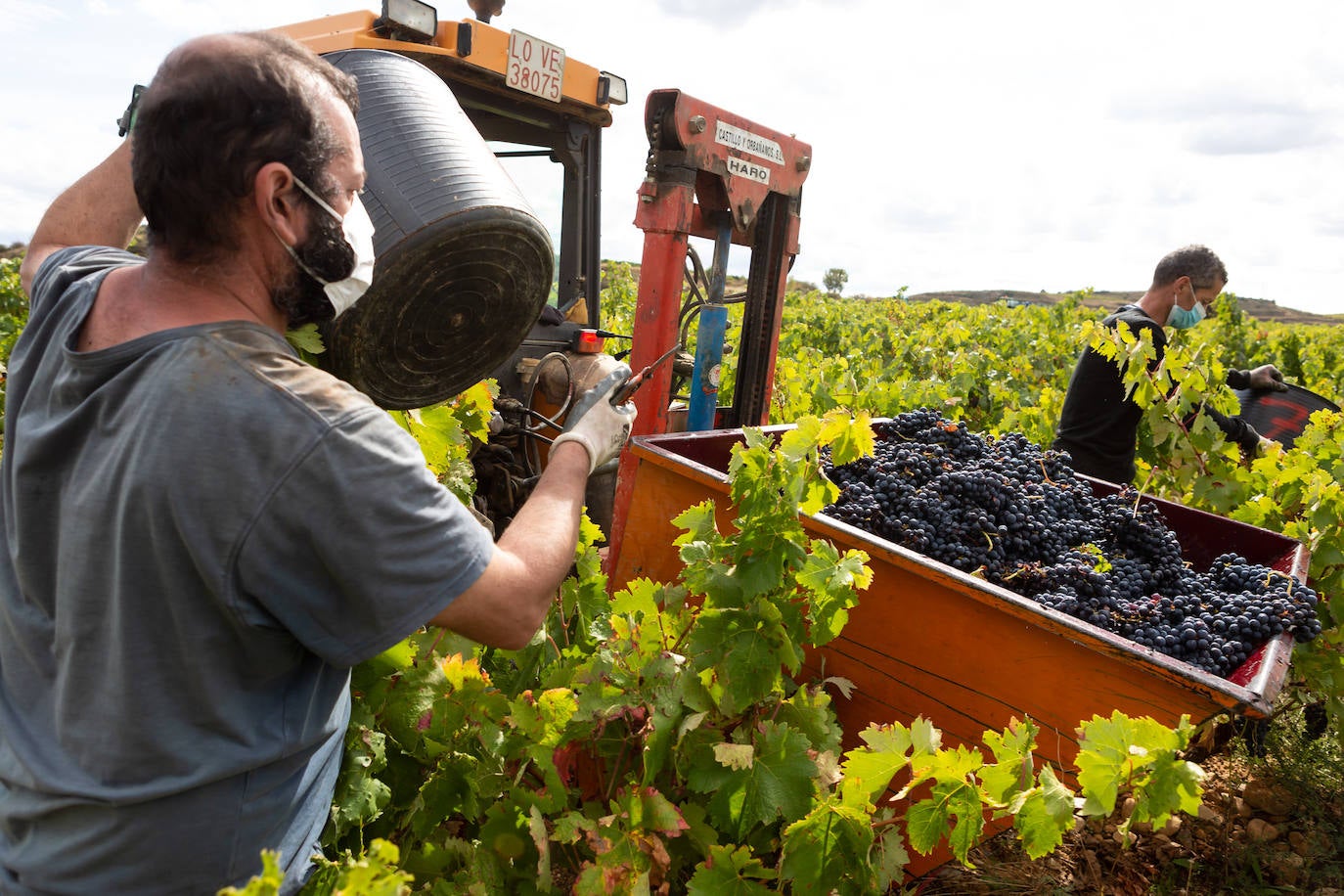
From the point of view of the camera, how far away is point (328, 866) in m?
1.38

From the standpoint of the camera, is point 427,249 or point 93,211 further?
point 427,249

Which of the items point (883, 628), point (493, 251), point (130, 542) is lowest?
point (883, 628)

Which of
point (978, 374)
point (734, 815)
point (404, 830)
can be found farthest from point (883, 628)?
point (978, 374)

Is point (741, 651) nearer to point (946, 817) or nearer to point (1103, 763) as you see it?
point (946, 817)

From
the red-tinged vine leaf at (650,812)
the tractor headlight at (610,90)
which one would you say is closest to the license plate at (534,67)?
the tractor headlight at (610,90)

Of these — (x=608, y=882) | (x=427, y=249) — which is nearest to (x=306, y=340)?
(x=427, y=249)

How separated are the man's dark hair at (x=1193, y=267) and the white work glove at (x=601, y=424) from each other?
349 centimetres

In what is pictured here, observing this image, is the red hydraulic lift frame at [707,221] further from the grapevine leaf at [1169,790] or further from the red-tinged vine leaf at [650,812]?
the grapevine leaf at [1169,790]

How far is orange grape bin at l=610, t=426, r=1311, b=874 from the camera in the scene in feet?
5.42

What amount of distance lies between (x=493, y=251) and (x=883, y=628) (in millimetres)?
1244

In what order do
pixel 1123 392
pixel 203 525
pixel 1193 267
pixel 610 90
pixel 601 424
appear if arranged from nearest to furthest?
1. pixel 203 525
2. pixel 601 424
3. pixel 610 90
4. pixel 1123 392
5. pixel 1193 267

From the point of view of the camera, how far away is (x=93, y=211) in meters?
1.62

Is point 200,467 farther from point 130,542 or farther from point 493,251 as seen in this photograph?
point 493,251

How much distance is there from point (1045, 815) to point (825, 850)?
1.23 feet
